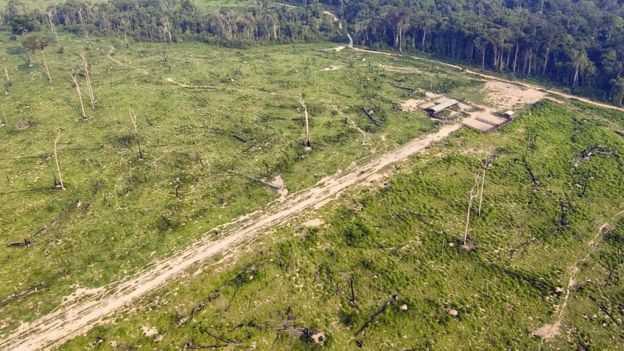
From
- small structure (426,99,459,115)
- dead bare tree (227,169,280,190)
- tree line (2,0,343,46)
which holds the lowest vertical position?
dead bare tree (227,169,280,190)

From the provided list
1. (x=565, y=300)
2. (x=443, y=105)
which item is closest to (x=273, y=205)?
(x=565, y=300)

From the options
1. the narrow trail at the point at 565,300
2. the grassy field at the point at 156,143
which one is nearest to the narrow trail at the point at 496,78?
→ the grassy field at the point at 156,143

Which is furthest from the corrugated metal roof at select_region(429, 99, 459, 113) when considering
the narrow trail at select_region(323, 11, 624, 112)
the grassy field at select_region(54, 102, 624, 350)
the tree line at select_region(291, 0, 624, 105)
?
the tree line at select_region(291, 0, 624, 105)

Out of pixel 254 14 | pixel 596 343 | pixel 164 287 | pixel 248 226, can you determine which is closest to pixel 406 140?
pixel 248 226

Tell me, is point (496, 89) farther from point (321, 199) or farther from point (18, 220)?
point (18, 220)

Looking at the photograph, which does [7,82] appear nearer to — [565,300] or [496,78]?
[496,78]

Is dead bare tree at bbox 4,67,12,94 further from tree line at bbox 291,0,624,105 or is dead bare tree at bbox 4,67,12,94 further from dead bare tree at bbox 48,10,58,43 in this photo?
tree line at bbox 291,0,624,105
